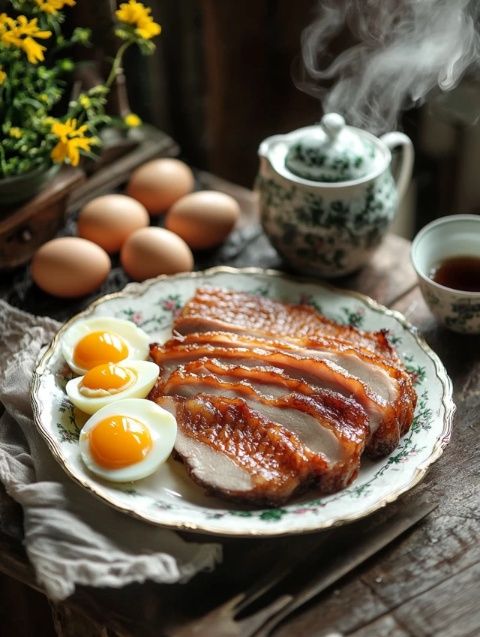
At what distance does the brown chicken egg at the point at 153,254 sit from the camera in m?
2.44

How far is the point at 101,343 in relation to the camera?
202cm

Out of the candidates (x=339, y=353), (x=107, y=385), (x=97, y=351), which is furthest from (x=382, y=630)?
(x=97, y=351)

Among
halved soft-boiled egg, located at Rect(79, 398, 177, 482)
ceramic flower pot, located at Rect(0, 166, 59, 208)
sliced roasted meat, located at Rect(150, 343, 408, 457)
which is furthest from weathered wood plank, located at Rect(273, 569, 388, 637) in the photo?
ceramic flower pot, located at Rect(0, 166, 59, 208)

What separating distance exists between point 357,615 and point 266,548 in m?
0.24

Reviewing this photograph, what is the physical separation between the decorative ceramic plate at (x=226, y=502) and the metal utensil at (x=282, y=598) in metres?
0.10

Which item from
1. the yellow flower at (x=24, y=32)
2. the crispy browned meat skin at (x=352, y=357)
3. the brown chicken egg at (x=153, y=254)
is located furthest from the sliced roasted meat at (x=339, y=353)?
the yellow flower at (x=24, y=32)

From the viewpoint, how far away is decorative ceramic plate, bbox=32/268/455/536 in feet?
5.56

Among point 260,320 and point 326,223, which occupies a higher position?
point 326,223

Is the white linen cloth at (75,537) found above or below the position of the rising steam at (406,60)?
below

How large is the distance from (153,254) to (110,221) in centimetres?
22

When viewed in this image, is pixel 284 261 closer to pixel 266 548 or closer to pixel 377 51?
pixel 377 51

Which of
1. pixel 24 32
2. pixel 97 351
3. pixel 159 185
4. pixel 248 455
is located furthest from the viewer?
pixel 159 185

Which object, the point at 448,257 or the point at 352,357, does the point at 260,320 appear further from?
the point at 448,257

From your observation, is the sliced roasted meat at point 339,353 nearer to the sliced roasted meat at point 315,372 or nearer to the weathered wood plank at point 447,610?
the sliced roasted meat at point 315,372
